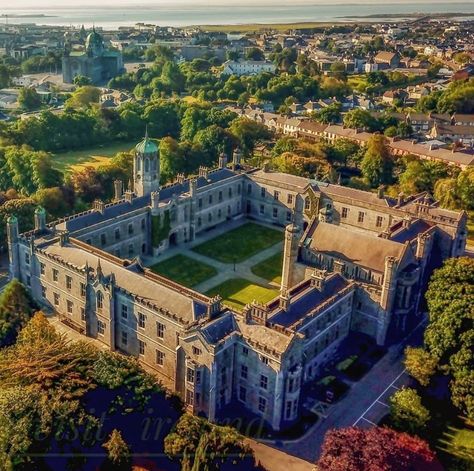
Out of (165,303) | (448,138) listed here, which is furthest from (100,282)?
(448,138)

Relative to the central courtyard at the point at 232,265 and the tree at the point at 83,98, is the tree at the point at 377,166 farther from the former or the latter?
the tree at the point at 83,98

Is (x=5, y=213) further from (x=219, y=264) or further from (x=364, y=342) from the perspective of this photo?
(x=364, y=342)

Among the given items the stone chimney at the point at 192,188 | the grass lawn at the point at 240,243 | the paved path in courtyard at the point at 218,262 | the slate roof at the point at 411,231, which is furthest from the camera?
the stone chimney at the point at 192,188

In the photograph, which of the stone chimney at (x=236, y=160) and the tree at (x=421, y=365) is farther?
the stone chimney at (x=236, y=160)

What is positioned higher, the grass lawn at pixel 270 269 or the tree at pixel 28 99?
the tree at pixel 28 99

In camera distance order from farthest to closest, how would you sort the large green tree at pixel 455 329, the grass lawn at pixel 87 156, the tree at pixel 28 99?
the tree at pixel 28 99 → the grass lawn at pixel 87 156 → the large green tree at pixel 455 329

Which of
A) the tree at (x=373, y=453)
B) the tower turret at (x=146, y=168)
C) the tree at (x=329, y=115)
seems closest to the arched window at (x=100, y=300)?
the tree at (x=373, y=453)

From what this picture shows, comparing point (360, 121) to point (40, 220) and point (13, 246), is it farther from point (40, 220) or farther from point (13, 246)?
point (13, 246)
